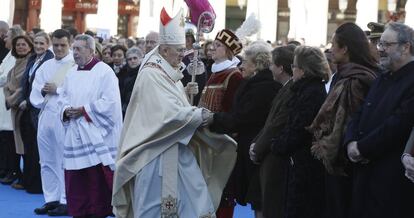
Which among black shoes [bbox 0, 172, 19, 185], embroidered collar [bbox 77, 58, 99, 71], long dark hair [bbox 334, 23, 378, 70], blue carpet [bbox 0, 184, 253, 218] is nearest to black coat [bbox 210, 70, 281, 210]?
long dark hair [bbox 334, 23, 378, 70]

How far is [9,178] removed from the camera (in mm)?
13227

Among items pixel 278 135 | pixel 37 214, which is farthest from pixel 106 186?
pixel 278 135

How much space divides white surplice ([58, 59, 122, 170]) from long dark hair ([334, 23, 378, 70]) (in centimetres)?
299

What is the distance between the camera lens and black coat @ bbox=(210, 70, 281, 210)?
7.88 m

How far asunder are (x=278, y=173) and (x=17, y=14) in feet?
123

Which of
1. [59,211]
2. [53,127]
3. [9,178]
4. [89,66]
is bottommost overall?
[9,178]

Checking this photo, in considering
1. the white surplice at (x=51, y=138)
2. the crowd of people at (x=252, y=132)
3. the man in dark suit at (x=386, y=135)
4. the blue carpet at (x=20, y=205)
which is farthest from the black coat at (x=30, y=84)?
the man in dark suit at (x=386, y=135)

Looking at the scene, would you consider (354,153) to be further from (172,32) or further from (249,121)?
(172,32)

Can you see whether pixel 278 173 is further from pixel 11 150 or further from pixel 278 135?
pixel 11 150

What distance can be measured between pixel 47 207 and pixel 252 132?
3.39 m

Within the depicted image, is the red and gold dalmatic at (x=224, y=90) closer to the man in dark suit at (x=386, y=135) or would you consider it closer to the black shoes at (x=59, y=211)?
the man in dark suit at (x=386, y=135)

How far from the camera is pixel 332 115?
668 centimetres

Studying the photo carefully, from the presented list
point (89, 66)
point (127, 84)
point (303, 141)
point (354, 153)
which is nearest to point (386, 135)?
point (354, 153)

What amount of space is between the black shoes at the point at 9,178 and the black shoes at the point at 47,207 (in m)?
2.72
